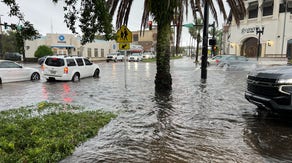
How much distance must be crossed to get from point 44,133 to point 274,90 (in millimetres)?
5250

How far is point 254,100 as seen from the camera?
581 centimetres

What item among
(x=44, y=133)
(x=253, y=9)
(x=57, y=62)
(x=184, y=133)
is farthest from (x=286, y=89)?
(x=253, y=9)

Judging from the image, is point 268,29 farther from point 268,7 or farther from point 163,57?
point 163,57

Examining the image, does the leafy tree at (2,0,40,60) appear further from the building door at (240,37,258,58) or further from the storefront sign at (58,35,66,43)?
the building door at (240,37,258,58)

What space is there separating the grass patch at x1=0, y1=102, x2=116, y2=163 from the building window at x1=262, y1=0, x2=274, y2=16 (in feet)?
146

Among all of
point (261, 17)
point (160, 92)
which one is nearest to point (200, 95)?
point (160, 92)

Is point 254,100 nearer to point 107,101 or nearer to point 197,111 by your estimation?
point 197,111

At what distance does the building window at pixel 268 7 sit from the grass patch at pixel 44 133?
44464 millimetres

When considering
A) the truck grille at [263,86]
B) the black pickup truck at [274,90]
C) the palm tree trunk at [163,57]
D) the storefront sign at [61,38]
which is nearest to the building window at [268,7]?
the storefront sign at [61,38]

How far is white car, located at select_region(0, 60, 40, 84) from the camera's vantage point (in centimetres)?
1336

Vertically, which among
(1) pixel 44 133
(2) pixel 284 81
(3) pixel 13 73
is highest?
(2) pixel 284 81

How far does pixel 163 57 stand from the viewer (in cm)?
1021

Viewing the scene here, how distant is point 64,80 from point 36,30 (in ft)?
33.6

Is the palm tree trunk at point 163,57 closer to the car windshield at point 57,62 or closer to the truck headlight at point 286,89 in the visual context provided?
the truck headlight at point 286,89
